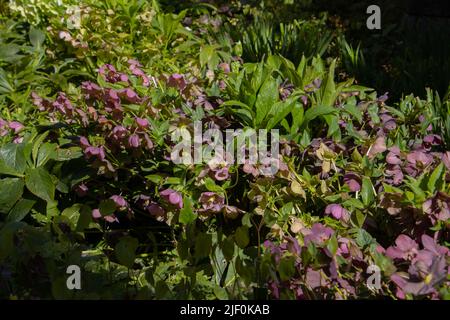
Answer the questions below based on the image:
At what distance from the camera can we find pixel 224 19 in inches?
228

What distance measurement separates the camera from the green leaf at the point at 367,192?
260 cm

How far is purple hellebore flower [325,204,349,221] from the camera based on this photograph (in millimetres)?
2512

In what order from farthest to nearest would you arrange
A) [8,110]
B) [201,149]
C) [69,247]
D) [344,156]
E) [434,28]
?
[434,28] < [8,110] < [344,156] < [201,149] < [69,247]

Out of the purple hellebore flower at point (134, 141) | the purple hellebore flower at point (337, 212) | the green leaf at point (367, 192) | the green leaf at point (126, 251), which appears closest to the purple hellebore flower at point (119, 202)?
the purple hellebore flower at point (134, 141)

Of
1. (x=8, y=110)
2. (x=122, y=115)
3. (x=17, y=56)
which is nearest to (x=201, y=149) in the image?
(x=122, y=115)

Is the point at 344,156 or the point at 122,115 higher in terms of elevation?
the point at 122,115

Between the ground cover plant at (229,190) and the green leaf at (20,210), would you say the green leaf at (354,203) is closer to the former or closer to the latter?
the ground cover plant at (229,190)

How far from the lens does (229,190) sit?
9.73 feet

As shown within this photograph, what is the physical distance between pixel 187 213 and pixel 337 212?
612 mm

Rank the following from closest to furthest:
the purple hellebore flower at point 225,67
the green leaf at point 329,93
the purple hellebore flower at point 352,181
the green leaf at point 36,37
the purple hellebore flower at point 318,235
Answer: the purple hellebore flower at point 318,235 < the purple hellebore flower at point 352,181 < the green leaf at point 329,93 < the purple hellebore flower at point 225,67 < the green leaf at point 36,37

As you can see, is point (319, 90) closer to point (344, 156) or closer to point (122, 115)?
point (344, 156)

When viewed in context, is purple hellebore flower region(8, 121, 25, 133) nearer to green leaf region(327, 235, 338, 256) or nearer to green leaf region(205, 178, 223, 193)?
green leaf region(205, 178, 223, 193)
